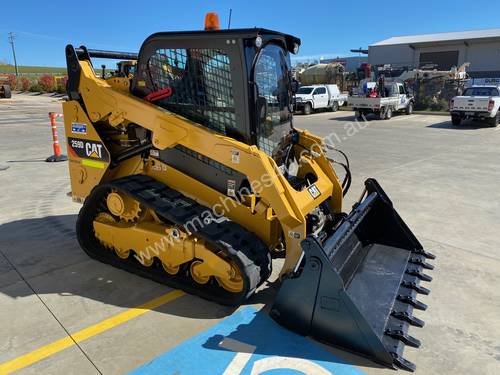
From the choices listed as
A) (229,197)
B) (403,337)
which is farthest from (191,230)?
(403,337)

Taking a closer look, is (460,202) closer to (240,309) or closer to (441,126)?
(240,309)

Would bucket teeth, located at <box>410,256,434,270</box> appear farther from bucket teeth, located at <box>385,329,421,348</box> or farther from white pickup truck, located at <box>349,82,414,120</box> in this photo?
white pickup truck, located at <box>349,82,414,120</box>

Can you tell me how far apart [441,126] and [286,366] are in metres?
18.4

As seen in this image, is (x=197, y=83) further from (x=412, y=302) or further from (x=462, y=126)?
(x=462, y=126)

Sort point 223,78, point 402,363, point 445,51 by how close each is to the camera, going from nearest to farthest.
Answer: point 402,363, point 223,78, point 445,51

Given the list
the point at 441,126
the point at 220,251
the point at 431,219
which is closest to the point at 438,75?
the point at 441,126

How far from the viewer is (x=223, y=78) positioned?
3.81m

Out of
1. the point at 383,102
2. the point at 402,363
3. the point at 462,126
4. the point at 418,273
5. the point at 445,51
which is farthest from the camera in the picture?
the point at 445,51

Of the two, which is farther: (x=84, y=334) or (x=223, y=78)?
(x=223, y=78)

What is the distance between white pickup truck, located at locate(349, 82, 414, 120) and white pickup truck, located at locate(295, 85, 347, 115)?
12.2ft

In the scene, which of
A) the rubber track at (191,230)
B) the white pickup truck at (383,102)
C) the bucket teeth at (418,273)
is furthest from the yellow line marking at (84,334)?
the white pickup truck at (383,102)

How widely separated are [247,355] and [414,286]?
5.87 feet

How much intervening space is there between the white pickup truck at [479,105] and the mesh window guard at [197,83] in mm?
16869

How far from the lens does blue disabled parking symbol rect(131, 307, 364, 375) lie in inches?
116
